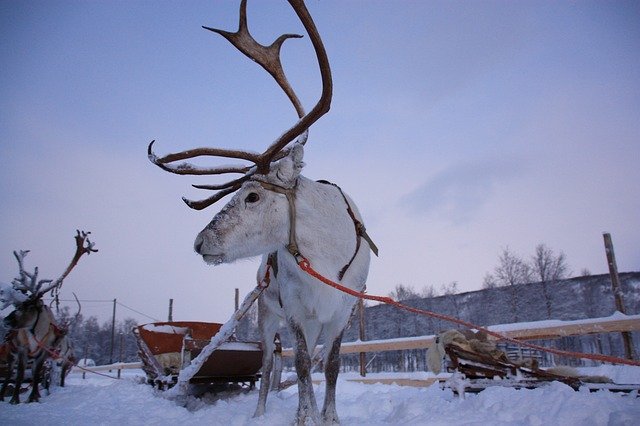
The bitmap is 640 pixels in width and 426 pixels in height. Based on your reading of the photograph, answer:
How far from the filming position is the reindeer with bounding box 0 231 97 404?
8438 millimetres

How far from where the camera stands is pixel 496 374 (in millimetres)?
4707

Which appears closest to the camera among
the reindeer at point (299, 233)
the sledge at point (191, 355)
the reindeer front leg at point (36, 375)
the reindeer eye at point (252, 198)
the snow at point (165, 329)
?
the reindeer at point (299, 233)

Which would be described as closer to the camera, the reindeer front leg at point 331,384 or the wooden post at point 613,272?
the reindeer front leg at point 331,384

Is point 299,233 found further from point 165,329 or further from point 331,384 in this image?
point 165,329

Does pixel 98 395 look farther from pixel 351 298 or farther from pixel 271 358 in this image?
pixel 351 298

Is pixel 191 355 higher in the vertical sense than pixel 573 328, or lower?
lower

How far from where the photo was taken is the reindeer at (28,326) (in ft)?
27.7

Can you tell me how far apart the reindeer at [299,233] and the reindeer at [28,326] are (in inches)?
295

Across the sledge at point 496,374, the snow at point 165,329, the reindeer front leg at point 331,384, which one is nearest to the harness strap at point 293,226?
the reindeer front leg at point 331,384

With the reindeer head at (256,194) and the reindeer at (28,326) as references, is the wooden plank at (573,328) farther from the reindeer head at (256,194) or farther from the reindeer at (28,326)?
the reindeer at (28,326)

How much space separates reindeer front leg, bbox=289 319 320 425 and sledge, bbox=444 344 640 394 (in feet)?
7.42

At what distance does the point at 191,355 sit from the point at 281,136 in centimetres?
469

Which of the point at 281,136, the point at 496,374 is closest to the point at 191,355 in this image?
the point at 281,136

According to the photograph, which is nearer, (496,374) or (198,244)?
(198,244)
